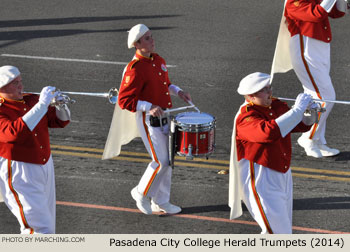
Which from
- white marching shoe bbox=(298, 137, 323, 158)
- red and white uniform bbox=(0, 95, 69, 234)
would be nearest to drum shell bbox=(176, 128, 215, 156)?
red and white uniform bbox=(0, 95, 69, 234)

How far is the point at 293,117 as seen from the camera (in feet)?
25.3

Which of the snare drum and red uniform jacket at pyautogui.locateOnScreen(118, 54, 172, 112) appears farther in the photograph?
red uniform jacket at pyautogui.locateOnScreen(118, 54, 172, 112)

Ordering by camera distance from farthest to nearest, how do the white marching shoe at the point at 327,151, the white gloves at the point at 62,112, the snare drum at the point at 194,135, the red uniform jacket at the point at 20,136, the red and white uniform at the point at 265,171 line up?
the white marching shoe at the point at 327,151, the snare drum at the point at 194,135, the white gloves at the point at 62,112, the red and white uniform at the point at 265,171, the red uniform jacket at the point at 20,136

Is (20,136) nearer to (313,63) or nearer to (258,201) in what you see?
(258,201)

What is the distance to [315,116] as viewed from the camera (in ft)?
26.6

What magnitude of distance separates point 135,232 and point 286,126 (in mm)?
2399

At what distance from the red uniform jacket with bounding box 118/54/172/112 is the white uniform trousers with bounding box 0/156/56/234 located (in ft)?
4.82

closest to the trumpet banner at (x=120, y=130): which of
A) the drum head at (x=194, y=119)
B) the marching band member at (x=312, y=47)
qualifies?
the drum head at (x=194, y=119)

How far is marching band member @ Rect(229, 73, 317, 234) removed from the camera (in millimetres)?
7812

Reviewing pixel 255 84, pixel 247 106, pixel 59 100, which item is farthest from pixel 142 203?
pixel 255 84

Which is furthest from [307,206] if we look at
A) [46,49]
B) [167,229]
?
[46,49]

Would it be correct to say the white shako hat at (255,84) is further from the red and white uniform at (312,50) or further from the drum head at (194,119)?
the red and white uniform at (312,50)

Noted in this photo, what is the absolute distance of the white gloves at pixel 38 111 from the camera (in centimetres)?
774

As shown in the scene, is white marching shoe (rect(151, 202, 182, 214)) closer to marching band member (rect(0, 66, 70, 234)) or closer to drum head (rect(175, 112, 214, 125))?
drum head (rect(175, 112, 214, 125))
